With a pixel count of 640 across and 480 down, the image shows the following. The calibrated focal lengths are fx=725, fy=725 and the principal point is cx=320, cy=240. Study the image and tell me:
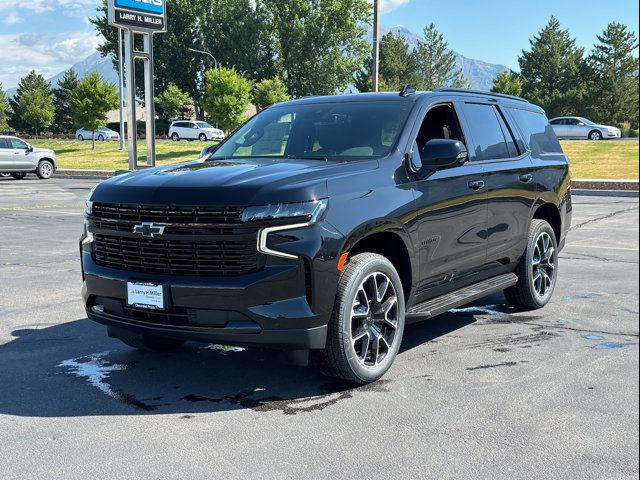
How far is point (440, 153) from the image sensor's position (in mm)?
5000

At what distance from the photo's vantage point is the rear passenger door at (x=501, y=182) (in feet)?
19.4

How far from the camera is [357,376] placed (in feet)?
14.7

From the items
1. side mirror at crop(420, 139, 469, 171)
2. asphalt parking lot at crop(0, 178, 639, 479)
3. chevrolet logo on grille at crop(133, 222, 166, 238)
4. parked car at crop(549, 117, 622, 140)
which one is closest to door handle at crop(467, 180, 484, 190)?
side mirror at crop(420, 139, 469, 171)

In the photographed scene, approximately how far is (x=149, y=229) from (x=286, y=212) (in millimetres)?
844

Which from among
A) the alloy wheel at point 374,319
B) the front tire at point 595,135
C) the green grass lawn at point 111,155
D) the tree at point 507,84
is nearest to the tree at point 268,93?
the green grass lawn at point 111,155

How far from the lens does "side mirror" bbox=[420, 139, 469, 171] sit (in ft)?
16.4

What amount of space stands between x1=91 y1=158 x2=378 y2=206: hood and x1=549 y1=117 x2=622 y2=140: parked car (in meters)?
43.9

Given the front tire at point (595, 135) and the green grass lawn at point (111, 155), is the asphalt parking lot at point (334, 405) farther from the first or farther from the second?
the front tire at point (595, 135)

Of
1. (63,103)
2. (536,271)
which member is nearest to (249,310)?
(536,271)

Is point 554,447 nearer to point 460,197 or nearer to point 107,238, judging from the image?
point 460,197

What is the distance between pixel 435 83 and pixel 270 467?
104m

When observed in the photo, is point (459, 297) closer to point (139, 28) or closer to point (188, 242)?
point (188, 242)

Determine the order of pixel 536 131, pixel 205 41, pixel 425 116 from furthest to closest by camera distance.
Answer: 1. pixel 205 41
2. pixel 536 131
3. pixel 425 116

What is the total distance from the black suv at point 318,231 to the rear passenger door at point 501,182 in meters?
0.02
